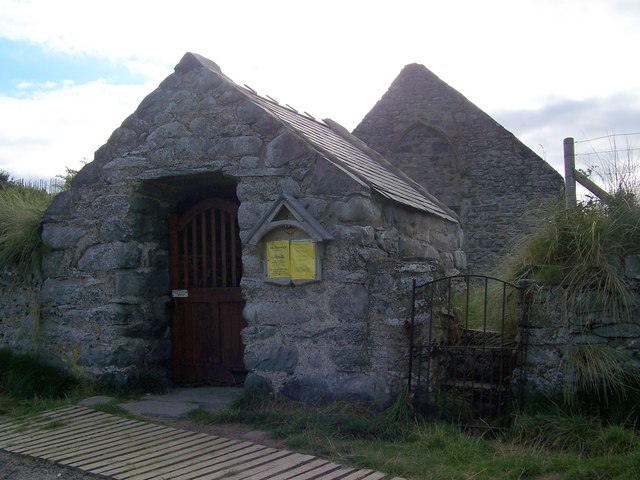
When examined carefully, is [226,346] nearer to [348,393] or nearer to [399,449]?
[348,393]

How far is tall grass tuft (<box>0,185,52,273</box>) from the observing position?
24.4 feet

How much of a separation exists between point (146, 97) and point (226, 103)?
99 cm

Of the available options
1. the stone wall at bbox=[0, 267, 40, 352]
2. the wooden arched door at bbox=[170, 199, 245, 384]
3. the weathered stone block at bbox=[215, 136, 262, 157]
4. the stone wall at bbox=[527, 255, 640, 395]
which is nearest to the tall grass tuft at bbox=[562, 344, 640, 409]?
the stone wall at bbox=[527, 255, 640, 395]

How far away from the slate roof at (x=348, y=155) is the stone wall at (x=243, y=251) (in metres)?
0.16

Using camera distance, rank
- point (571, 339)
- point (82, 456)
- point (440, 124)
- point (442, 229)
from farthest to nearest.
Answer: point (440, 124)
point (442, 229)
point (571, 339)
point (82, 456)

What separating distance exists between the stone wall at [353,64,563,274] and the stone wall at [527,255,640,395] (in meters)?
8.37

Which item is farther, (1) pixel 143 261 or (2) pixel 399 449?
(1) pixel 143 261

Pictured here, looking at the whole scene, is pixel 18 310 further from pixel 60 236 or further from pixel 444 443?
pixel 444 443

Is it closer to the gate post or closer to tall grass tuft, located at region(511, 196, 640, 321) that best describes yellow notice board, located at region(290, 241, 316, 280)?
the gate post

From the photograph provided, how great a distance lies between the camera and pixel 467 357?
5840mm

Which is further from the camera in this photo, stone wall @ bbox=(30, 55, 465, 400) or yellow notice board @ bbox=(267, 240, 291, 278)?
yellow notice board @ bbox=(267, 240, 291, 278)

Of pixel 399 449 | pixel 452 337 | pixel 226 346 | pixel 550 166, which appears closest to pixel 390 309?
pixel 452 337

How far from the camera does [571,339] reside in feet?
16.9

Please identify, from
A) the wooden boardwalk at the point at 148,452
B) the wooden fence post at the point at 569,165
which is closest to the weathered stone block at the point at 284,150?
the wooden boardwalk at the point at 148,452
